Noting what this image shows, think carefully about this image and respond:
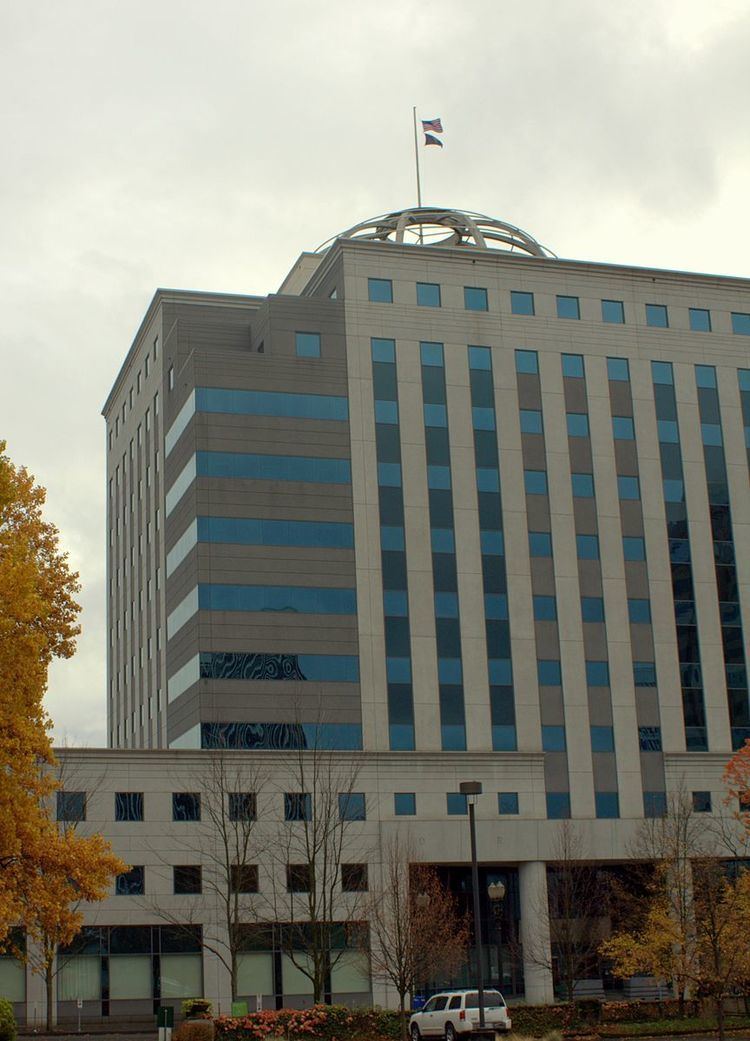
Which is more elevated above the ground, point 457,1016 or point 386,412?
point 386,412

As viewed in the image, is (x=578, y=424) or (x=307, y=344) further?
(x=578, y=424)

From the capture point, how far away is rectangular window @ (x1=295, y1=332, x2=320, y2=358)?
75375 mm

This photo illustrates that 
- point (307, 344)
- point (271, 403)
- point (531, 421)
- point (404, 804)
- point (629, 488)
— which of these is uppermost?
point (307, 344)

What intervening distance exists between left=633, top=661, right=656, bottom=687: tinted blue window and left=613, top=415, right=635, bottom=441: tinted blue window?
12443 millimetres

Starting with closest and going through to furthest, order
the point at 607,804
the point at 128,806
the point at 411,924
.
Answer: the point at 411,924, the point at 128,806, the point at 607,804

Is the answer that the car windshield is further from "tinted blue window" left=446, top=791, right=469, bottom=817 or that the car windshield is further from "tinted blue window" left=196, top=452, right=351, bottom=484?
"tinted blue window" left=196, top=452, right=351, bottom=484

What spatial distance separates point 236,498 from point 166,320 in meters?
18.0

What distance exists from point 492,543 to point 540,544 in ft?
9.01

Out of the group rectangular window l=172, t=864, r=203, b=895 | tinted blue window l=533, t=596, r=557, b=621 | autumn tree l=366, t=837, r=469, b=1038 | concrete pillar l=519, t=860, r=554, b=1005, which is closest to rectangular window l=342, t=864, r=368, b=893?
autumn tree l=366, t=837, r=469, b=1038

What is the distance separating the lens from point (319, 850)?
217ft

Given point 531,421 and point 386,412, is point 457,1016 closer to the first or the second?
point 386,412

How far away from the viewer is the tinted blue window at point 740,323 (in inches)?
3268

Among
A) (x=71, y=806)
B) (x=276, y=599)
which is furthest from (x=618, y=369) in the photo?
(x=71, y=806)

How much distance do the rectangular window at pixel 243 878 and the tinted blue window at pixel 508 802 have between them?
13141 millimetres
